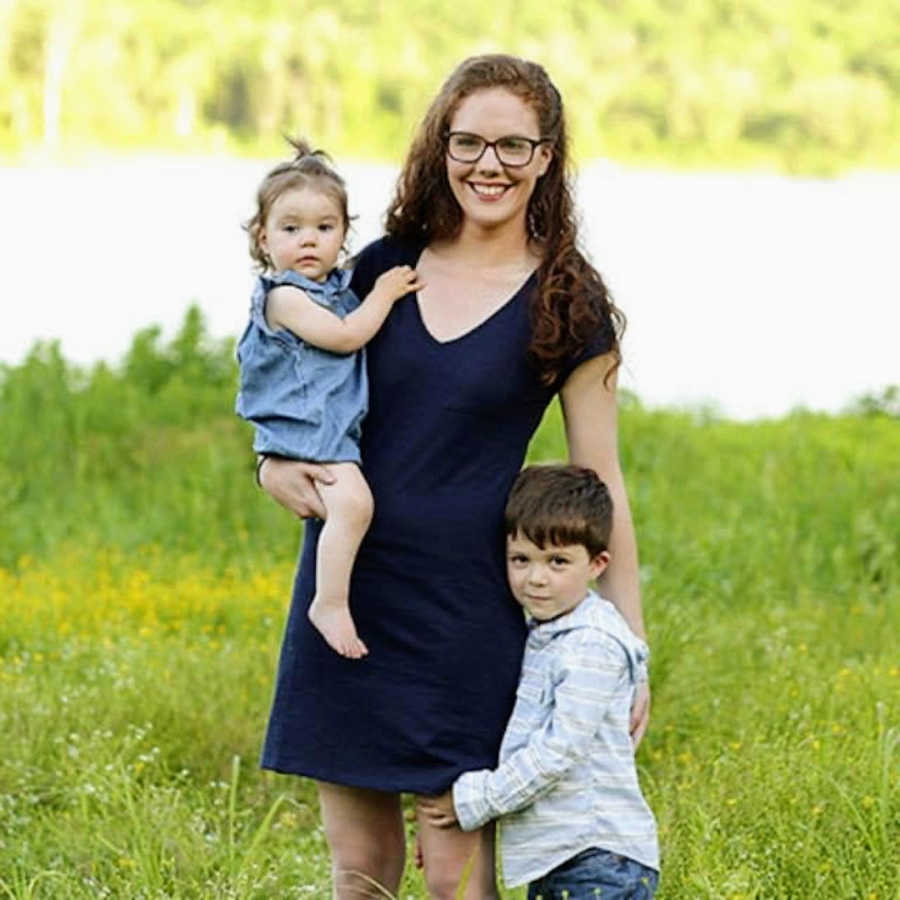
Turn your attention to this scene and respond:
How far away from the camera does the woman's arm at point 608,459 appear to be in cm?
351

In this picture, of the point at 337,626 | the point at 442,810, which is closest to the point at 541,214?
the point at 337,626

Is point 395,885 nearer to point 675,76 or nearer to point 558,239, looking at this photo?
point 558,239

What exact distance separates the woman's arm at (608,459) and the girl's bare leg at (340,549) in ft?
1.23

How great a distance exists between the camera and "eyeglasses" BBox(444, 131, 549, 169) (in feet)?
11.3

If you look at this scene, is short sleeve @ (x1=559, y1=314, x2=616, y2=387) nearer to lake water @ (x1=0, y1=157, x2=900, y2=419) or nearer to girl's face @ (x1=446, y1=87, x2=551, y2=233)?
→ girl's face @ (x1=446, y1=87, x2=551, y2=233)

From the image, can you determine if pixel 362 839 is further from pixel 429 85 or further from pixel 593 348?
pixel 429 85

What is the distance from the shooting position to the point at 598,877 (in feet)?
11.1

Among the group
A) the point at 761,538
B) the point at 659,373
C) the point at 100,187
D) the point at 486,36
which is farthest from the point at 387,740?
the point at 486,36

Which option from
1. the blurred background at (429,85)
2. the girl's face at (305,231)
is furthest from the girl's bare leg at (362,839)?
the blurred background at (429,85)

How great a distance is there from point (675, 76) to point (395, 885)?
3216 centimetres

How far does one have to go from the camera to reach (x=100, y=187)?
105ft

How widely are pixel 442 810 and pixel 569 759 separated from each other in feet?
0.90

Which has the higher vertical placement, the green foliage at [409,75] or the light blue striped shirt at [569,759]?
the green foliage at [409,75]

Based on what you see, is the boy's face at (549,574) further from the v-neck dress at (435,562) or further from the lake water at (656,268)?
the lake water at (656,268)
